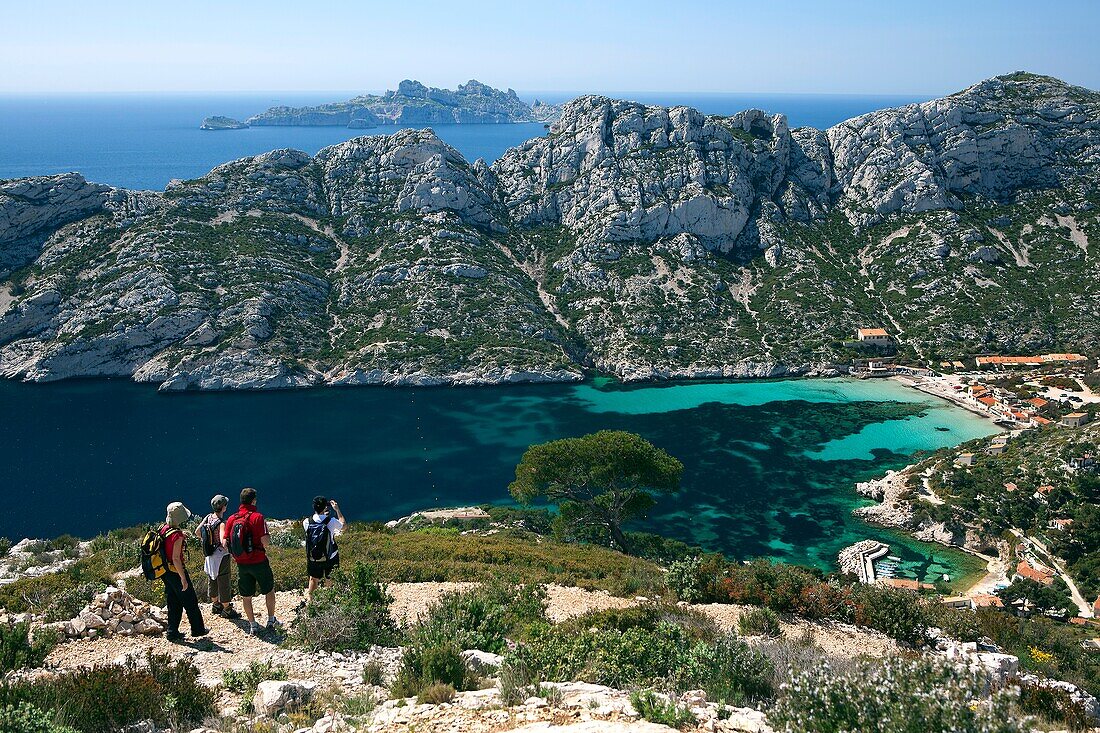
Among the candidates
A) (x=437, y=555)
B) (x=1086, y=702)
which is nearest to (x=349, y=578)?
(x=437, y=555)

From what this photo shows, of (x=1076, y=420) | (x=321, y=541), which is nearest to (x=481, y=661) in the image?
(x=321, y=541)

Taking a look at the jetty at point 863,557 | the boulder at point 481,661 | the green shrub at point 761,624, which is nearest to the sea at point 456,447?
the jetty at point 863,557

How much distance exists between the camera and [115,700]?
23.9 feet

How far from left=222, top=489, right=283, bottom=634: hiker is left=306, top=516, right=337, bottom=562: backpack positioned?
2.96 ft

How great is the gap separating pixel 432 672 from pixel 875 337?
77.2 meters

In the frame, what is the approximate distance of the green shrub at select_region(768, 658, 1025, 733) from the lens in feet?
18.0

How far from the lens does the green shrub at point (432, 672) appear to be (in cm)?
804

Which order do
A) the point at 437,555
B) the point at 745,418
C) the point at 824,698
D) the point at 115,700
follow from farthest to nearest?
the point at 745,418 → the point at 437,555 → the point at 115,700 → the point at 824,698

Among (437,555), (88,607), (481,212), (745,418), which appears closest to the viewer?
(88,607)

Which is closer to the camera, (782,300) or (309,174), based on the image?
(782,300)

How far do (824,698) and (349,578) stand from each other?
800cm

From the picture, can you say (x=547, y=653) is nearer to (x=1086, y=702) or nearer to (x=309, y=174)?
(x=1086, y=702)

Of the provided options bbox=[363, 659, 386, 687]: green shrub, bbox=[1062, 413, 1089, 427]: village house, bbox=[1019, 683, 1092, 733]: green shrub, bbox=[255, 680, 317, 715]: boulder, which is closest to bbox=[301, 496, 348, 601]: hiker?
bbox=[363, 659, 386, 687]: green shrub

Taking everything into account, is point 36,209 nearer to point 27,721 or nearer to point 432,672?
point 27,721
